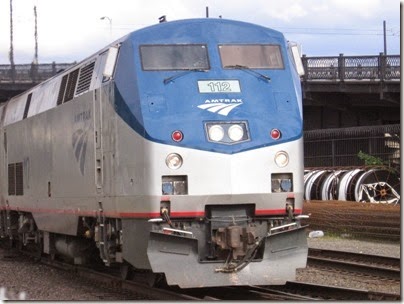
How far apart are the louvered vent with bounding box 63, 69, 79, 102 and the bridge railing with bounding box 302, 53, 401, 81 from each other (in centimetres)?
1953

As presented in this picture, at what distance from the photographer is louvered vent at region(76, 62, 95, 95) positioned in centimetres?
1179

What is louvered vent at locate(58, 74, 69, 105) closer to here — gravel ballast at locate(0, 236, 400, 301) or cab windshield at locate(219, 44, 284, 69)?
gravel ballast at locate(0, 236, 400, 301)

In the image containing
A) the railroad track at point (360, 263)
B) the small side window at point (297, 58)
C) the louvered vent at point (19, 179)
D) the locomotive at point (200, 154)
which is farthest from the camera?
the louvered vent at point (19, 179)

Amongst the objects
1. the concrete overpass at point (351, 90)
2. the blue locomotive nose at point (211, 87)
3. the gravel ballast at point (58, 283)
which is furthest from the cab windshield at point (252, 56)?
the concrete overpass at point (351, 90)

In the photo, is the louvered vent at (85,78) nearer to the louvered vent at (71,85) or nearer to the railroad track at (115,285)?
the louvered vent at (71,85)

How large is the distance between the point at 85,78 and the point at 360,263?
6691 mm

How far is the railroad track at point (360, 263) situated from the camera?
13.5 meters

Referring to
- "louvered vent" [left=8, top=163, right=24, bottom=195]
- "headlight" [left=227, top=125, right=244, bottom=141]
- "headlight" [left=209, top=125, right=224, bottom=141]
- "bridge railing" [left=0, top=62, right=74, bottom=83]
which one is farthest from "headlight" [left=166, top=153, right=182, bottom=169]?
→ "bridge railing" [left=0, top=62, right=74, bottom=83]

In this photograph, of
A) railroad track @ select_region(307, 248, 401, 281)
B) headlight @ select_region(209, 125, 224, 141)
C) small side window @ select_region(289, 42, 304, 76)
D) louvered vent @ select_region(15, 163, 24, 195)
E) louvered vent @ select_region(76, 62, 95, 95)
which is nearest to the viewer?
headlight @ select_region(209, 125, 224, 141)

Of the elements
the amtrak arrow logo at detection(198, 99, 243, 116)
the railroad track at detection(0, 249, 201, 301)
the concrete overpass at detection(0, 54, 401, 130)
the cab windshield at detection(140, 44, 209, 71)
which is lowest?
the railroad track at detection(0, 249, 201, 301)

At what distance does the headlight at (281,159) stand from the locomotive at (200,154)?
1cm

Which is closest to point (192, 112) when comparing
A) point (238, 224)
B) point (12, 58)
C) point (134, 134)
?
point (134, 134)

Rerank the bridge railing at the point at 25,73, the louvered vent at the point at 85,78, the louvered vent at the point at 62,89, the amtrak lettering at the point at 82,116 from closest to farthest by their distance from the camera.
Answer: the amtrak lettering at the point at 82,116, the louvered vent at the point at 85,78, the louvered vent at the point at 62,89, the bridge railing at the point at 25,73

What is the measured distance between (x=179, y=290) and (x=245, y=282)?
1650 millimetres
